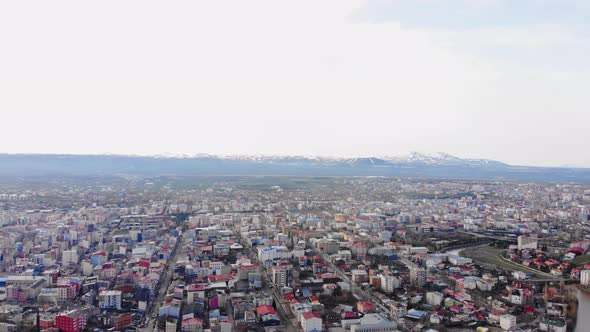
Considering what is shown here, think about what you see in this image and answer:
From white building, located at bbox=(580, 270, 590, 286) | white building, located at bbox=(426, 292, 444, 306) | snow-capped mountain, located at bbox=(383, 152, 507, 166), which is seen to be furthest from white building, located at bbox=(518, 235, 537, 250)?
snow-capped mountain, located at bbox=(383, 152, 507, 166)

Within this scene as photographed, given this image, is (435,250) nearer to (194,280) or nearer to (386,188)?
(194,280)

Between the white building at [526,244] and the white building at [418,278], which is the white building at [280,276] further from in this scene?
the white building at [526,244]

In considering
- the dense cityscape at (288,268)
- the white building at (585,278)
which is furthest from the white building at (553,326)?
the white building at (585,278)

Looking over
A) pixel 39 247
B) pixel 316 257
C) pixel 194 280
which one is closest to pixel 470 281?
pixel 316 257

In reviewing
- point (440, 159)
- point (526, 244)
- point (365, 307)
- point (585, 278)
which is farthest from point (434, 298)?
point (440, 159)

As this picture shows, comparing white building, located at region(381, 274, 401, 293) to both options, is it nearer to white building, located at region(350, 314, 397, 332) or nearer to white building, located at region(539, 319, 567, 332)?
white building, located at region(350, 314, 397, 332)

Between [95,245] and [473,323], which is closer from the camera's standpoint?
[473,323]
